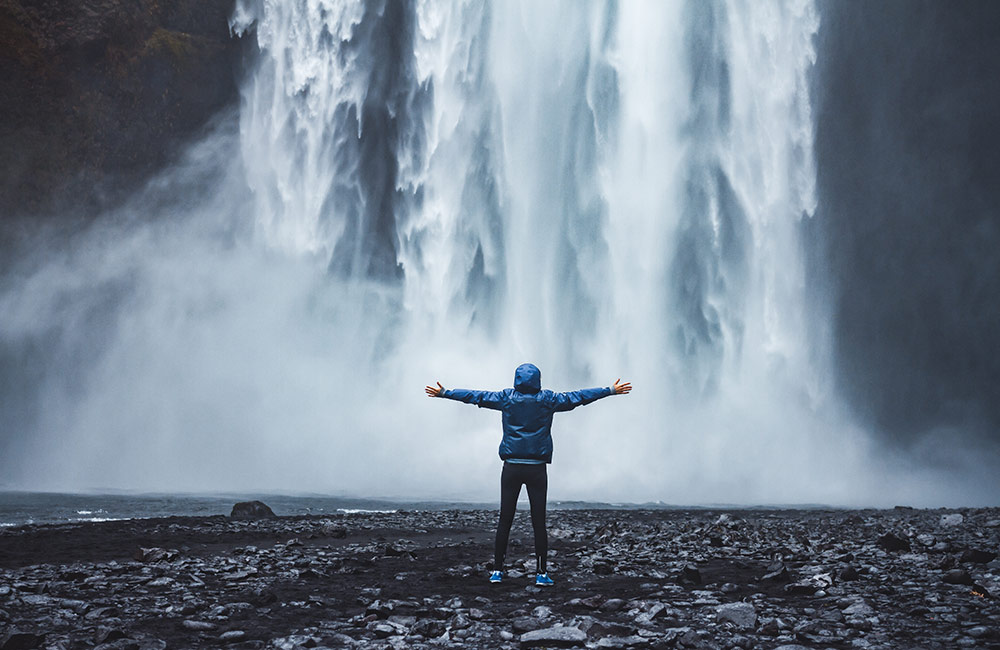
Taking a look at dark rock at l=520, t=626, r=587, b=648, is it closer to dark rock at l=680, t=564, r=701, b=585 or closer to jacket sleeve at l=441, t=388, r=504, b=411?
dark rock at l=680, t=564, r=701, b=585

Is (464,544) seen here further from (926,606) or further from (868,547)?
(926,606)

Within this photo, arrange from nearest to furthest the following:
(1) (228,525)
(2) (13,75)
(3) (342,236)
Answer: (1) (228,525)
(3) (342,236)
(2) (13,75)

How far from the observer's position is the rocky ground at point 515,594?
4.55 meters

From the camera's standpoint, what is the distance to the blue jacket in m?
7.00

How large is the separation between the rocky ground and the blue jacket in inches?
47.4

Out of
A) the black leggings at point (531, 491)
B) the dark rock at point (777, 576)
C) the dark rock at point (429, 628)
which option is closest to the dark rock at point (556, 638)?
the dark rock at point (429, 628)

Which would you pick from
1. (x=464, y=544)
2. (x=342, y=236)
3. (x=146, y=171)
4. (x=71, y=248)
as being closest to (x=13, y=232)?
(x=71, y=248)

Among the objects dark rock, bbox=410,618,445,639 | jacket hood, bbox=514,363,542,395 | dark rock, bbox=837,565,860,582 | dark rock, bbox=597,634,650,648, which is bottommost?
dark rock, bbox=410,618,445,639

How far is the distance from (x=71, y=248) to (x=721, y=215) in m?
36.0

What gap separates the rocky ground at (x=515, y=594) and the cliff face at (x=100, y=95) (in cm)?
3816

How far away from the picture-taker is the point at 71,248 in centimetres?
4375

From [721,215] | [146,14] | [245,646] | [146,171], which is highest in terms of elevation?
[146,14]

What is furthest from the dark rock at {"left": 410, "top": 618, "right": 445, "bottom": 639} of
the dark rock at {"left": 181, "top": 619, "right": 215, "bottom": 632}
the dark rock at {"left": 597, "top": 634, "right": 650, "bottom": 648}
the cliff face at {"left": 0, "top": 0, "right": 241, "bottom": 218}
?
the cliff face at {"left": 0, "top": 0, "right": 241, "bottom": 218}

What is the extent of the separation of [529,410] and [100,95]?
151 ft
